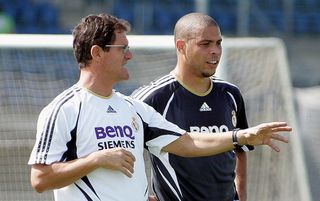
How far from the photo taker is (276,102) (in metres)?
7.04

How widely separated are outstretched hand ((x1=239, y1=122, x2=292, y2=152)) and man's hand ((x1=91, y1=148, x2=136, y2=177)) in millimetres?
676

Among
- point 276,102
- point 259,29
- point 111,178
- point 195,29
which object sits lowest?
point 259,29

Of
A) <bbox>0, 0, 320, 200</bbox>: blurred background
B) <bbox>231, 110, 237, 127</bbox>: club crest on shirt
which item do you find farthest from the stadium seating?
<bbox>231, 110, 237, 127</bbox>: club crest on shirt

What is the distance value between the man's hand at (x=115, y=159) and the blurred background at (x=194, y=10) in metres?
14.7

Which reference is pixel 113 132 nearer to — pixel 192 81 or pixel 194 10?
pixel 192 81

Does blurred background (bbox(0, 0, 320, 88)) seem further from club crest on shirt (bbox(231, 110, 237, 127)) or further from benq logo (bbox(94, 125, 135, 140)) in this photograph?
benq logo (bbox(94, 125, 135, 140))

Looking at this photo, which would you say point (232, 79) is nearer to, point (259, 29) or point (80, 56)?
point (80, 56)

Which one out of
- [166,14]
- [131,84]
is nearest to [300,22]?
[166,14]

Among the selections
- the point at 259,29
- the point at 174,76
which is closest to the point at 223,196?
the point at 174,76

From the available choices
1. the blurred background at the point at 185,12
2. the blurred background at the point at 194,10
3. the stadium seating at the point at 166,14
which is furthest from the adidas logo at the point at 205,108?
the stadium seating at the point at 166,14

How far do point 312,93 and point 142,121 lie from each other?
310 centimetres

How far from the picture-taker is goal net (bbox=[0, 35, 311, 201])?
6.21m

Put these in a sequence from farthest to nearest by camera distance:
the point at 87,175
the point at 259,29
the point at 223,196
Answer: the point at 259,29 → the point at 223,196 → the point at 87,175

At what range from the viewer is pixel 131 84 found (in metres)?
6.55
